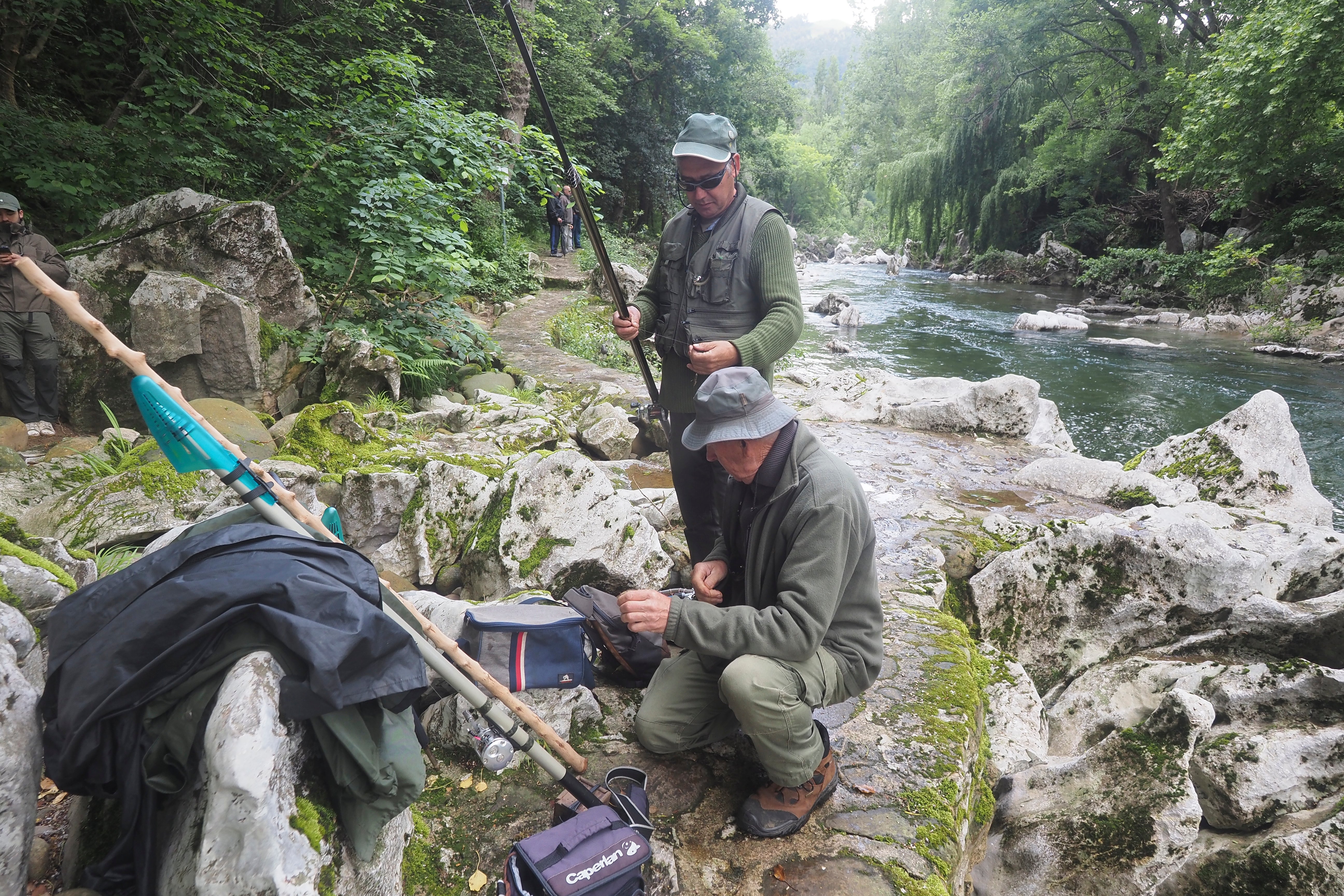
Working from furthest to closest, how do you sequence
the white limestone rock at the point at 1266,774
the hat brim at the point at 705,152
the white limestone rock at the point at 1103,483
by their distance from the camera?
the white limestone rock at the point at 1103,483, the hat brim at the point at 705,152, the white limestone rock at the point at 1266,774

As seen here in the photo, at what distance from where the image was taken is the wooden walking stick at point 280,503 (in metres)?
1.73

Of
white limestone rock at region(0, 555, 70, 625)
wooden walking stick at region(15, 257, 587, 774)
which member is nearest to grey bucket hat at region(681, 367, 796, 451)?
wooden walking stick at region(15, 257, 587, 774)

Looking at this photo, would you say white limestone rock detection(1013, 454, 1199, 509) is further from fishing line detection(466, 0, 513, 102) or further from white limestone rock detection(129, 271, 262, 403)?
white limestone rock detection(129, 271, 262, 403)

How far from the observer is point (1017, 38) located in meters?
27.5

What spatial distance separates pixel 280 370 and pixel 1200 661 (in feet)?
26.6

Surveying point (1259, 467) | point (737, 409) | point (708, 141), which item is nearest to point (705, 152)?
point (708, 141)

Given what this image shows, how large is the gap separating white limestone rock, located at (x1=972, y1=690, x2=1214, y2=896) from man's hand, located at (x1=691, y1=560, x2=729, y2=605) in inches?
66.7

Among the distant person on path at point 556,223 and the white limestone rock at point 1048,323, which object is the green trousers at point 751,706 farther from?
the white limestone rock at point 1048,323

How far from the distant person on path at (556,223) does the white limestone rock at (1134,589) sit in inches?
684

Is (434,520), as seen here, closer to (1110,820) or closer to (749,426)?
(749,426)

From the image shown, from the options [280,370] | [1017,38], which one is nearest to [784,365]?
[280,370]

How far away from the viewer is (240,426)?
18.8 feet

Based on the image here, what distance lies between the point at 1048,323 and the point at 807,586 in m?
19.8

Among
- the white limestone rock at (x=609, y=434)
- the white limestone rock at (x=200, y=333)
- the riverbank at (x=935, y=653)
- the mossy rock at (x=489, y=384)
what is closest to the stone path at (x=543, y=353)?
the mossy rock at (x=489, y=384)
